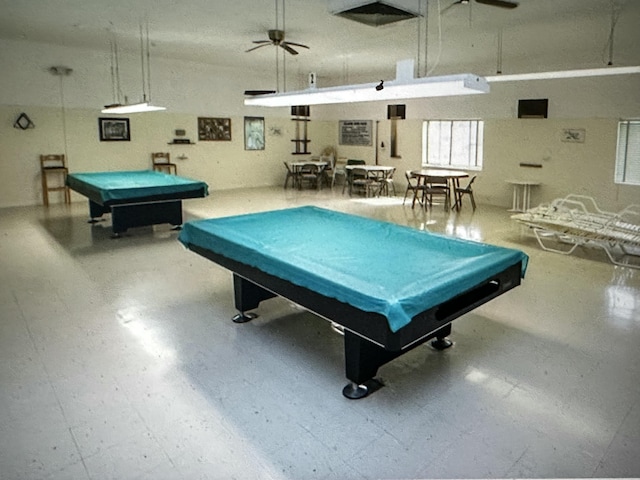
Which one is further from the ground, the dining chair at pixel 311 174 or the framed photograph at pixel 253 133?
the framed photograph at pixel 253 133

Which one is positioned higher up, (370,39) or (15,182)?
(370,39)

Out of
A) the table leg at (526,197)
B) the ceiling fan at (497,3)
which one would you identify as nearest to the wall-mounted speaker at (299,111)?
the table leg at (526,197)

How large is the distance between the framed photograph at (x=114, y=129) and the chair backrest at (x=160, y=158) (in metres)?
0.65

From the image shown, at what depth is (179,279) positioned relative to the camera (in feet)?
16.5

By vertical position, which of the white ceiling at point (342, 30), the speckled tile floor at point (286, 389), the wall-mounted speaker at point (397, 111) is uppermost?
the white ceiling at point (342, 30)

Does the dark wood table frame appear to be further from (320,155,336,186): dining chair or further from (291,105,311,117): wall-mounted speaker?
(291,105,311,117): wall-mounted speaker

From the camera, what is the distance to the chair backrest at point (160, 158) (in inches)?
427

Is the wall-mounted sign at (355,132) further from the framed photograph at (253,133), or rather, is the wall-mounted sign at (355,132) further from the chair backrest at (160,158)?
the chair backrest at (160,158)

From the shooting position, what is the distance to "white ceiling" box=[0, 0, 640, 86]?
231 inches

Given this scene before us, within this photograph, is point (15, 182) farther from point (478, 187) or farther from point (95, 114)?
point (478, 187)

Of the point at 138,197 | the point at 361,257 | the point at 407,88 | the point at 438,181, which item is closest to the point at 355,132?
the point at 438,181

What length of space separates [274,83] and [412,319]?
38.0 feet

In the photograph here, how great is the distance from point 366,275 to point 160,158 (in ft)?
30.6

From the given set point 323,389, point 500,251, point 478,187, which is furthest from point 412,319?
point 478,187
